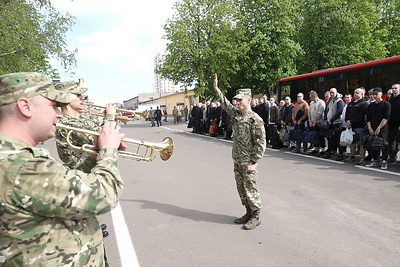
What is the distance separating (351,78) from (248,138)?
447 inches

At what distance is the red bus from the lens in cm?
1124

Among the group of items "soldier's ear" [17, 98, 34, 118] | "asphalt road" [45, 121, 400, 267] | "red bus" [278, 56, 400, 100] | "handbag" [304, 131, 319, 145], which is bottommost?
"asphalt road" [45, 121, 400, 267]

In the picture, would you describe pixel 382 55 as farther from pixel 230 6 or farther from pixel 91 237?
pixel 91 237

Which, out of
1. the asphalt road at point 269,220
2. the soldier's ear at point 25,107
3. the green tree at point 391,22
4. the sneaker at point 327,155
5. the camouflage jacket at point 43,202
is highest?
the green tree at point 391,22

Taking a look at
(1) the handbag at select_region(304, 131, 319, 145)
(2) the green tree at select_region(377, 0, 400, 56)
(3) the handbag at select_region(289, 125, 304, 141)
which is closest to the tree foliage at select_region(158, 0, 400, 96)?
(2) the green tree at select_region(377, 0, 400, 56)

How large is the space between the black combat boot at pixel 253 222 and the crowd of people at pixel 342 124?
465 cm

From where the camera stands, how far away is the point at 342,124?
26.8ft

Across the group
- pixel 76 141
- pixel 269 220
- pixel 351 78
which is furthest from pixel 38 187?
pixel 351 78

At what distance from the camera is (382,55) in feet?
93.4

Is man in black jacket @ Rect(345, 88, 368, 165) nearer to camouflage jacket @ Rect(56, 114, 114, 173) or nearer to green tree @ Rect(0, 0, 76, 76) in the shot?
camouflage jacket @ Rect(56, 114, 114, 173)

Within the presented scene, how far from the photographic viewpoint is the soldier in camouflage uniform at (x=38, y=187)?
109 cm

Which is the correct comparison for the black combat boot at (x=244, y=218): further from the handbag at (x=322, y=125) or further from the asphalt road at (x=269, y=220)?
the handbag at (x=322, y=125)

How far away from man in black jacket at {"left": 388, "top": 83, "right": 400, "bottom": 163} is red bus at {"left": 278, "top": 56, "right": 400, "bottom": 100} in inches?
A: 186

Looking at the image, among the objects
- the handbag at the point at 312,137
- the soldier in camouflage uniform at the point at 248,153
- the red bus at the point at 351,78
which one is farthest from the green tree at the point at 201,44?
the soldier in camouflage uniform at the point at 248,153
